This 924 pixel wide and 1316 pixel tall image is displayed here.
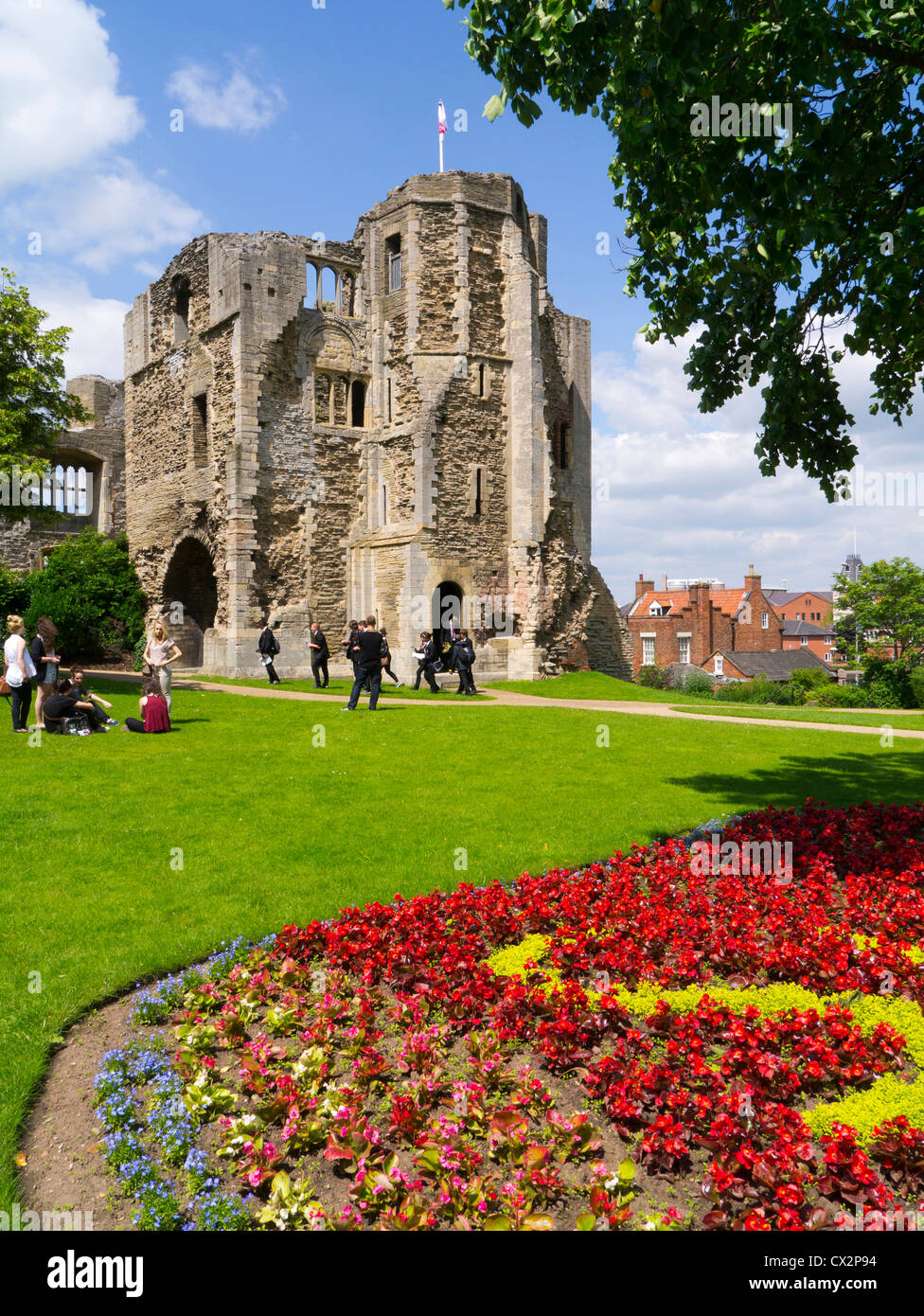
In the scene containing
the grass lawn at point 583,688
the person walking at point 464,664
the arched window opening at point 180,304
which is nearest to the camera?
the person walking at point 464,664

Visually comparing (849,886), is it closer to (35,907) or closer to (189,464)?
(35,907)

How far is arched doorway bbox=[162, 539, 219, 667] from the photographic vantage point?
111ft

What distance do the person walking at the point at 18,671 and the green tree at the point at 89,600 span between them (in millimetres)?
19314

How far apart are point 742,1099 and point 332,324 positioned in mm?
30147

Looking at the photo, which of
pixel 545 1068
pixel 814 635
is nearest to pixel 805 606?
pixel 814 635

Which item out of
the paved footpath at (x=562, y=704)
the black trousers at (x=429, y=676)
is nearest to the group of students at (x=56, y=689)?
the paved footpath at (x=562, y=704)

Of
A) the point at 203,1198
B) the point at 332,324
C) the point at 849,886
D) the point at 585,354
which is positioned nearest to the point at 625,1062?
the point at 203,1198

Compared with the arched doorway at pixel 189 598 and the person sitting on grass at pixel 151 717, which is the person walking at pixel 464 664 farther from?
the arched doorway at pixel 189 598

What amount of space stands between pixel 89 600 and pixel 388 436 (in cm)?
1393

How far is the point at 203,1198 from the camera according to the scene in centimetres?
376

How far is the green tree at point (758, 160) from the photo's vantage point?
20.2ft

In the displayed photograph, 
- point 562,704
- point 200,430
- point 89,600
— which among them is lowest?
point 562,704

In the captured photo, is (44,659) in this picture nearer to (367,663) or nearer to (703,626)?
(367,663)

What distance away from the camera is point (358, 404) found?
3125 cm
